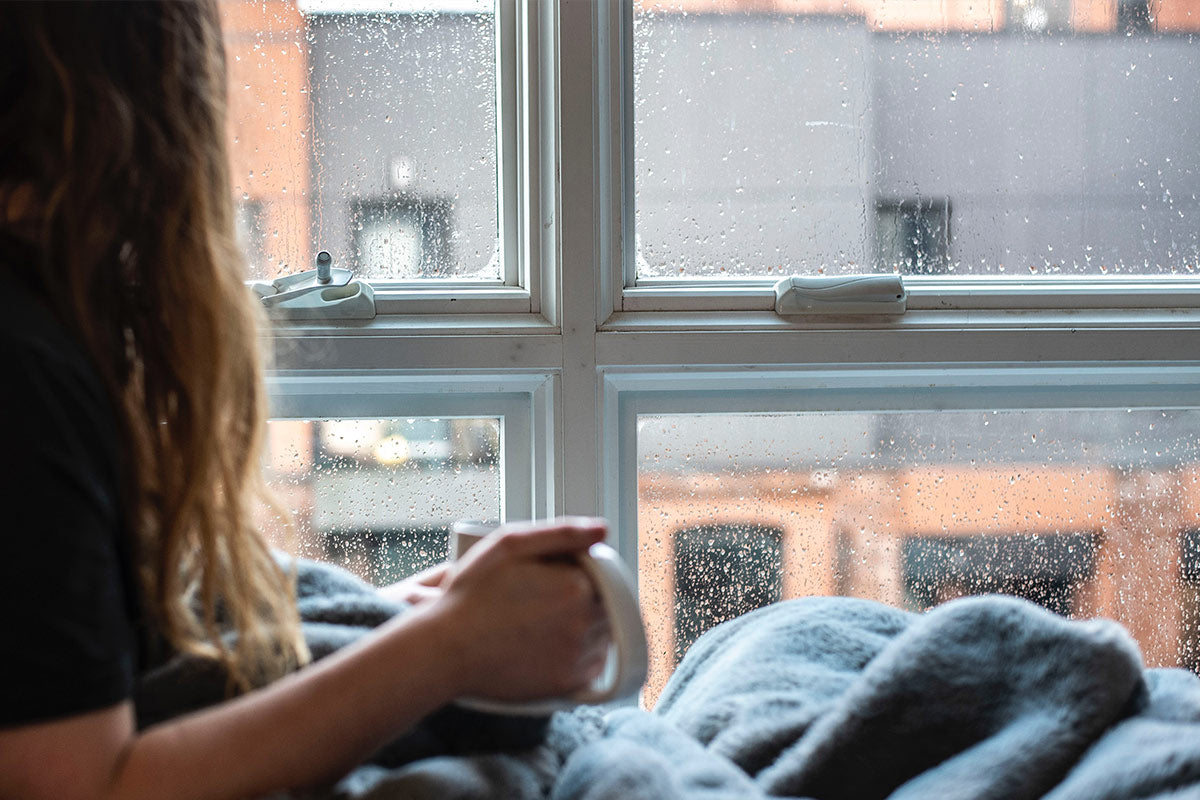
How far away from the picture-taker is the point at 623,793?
0.55m

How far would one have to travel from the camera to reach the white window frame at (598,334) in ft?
3.52

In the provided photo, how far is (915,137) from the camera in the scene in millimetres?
1187

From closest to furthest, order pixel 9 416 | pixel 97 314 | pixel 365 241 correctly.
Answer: pixel 9 416
pixel 97 314
pixel 365 241

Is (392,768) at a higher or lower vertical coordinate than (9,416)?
lower

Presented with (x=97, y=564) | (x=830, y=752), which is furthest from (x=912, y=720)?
(x=97, y=564)

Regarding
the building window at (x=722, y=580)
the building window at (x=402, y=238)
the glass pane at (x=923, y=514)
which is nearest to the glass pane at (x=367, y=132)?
the building window at (x=402, y=238)

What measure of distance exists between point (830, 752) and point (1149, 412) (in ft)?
2.64

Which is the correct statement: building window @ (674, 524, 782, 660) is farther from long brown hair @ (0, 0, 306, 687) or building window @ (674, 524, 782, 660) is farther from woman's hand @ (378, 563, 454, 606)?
long brown hair @ (0, 0, 306, 687)

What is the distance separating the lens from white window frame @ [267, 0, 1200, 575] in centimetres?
107

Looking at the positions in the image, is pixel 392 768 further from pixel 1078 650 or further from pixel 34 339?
pixel 1078 650

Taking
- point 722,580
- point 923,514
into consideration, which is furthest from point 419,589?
point 923,514

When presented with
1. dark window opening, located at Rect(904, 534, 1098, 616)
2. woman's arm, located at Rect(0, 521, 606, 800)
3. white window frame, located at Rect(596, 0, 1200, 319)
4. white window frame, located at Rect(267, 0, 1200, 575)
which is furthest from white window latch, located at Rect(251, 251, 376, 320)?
dark window opening, located at Rect(904, 534, 1098, 616)

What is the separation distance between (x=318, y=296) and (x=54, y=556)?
2.09 ft

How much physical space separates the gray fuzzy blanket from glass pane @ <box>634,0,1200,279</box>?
1.94 ft
